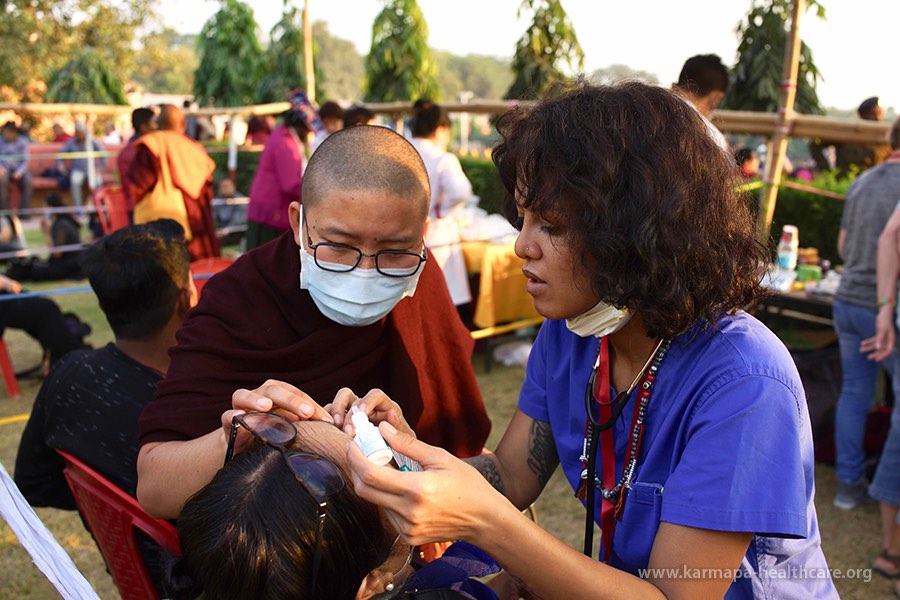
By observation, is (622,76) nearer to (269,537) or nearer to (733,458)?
(733,458)

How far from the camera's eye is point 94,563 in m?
3.44

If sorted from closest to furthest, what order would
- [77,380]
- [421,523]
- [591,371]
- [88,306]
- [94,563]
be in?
[421,523] < [591,371] < [77,380] < [94,563] < [88,306]

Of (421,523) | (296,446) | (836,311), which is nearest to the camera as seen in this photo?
(421,523)

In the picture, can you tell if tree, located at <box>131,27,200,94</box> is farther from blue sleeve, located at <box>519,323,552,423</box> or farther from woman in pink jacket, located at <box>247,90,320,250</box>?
blue sleeve, located at <box>519,323,552,423</box>

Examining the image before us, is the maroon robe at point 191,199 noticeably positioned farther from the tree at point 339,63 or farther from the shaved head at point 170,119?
the tree at point 339,63

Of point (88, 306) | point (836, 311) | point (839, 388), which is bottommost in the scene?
point (88, 306)

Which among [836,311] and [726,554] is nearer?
[726,554]

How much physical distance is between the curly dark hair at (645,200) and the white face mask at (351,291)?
2.11ft

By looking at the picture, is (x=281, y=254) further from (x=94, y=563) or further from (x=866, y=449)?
(x=866, y=449)

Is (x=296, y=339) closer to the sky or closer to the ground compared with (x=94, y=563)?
closer to the sky

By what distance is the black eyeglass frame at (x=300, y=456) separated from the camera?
1.16 metres

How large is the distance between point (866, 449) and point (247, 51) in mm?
17824

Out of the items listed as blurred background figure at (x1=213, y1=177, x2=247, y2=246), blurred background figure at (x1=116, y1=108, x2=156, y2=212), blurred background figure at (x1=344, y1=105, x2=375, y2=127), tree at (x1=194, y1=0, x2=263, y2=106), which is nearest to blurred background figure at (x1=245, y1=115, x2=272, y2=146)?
blurred background figure at (x1=213, y1=177, x2=247, y2=246)

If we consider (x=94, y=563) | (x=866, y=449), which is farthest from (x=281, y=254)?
(x=866, y=449)
